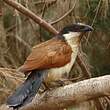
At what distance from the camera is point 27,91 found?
2.10 m

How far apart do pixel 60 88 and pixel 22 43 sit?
2.03m

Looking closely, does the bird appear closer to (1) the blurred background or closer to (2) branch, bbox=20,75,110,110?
(2) branch, bbox=20,75,110,110

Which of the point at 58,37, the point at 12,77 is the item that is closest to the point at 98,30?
the point at 12,77

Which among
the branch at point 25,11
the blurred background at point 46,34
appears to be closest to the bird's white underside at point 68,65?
the branch at point 25,11

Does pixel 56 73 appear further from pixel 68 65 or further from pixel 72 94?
pixel 72 94

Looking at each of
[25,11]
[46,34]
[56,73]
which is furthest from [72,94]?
[46,34]

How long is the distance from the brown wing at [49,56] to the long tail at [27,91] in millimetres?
47

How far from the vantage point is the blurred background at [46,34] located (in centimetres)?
372

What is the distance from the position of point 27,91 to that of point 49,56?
25 cm

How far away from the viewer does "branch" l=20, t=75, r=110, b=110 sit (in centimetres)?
205

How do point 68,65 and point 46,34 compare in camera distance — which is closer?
point 68,65

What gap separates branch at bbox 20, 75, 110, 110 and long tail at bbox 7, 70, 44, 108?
106 millimetres

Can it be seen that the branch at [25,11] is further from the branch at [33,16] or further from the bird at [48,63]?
the bird at [48,63]

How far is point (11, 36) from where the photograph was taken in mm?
4277
